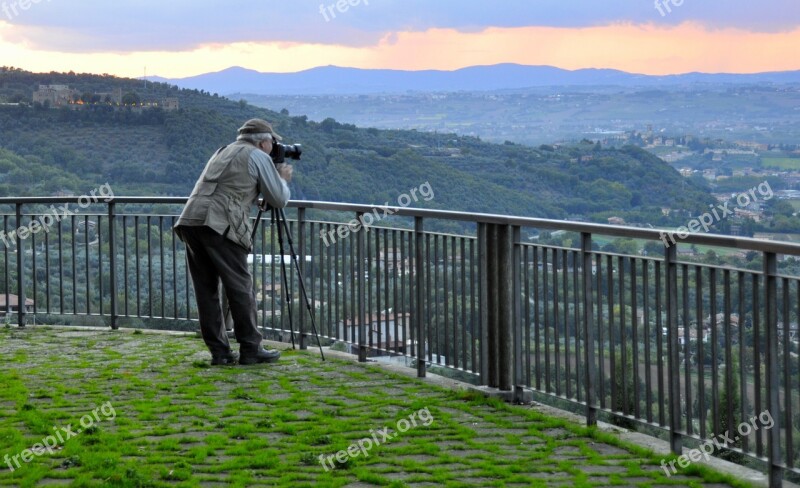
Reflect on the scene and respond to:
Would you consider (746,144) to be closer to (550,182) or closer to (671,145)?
(671,145)

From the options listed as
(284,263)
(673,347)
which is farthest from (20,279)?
(673,347)

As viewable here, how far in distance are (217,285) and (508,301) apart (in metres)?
3.38

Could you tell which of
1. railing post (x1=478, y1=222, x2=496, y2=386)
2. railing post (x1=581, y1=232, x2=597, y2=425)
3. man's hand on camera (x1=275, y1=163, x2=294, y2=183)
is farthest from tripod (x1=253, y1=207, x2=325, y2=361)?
railing post (x1=581, y1=232, x2=597, y2=425)

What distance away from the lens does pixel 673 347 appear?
21.2 ft

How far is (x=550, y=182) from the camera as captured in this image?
43.4 m

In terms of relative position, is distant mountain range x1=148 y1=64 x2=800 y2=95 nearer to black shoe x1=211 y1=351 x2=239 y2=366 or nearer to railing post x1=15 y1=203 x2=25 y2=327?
railing post x1=15 y1=203 x2=25 y2=327

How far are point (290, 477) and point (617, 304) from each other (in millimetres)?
2319

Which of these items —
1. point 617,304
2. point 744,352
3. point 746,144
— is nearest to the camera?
point 744,352

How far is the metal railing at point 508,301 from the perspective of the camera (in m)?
5.79

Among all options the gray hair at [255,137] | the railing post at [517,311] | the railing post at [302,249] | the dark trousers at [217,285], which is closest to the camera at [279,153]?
the gray hair at [255,137]

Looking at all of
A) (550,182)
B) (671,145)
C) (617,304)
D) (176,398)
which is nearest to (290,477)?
(617,304)

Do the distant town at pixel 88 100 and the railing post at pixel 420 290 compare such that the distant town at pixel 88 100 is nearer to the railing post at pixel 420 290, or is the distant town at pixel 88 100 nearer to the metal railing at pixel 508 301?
the metal railing at pixel 508 301

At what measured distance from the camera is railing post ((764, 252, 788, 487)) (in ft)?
18.3

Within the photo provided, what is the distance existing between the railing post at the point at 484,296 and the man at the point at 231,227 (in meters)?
2.35
